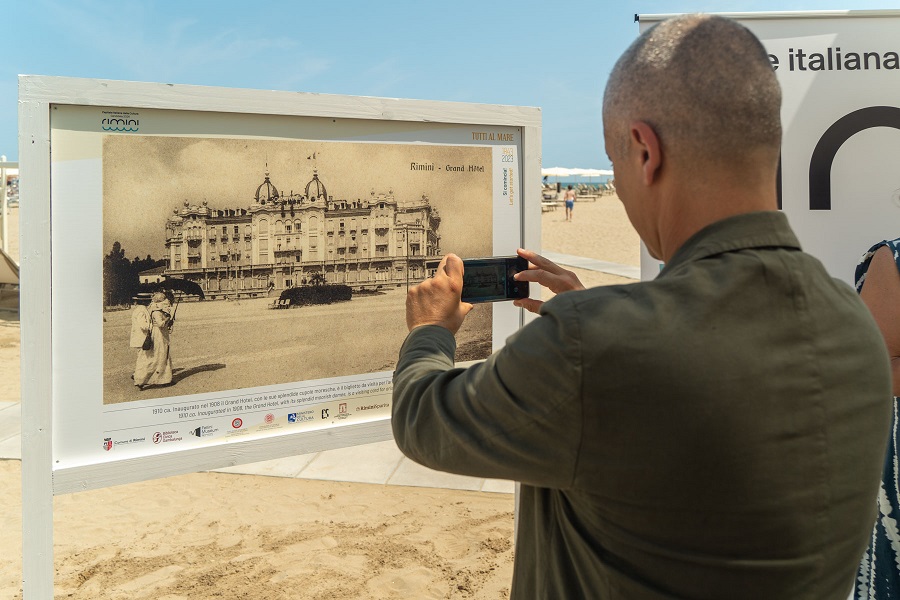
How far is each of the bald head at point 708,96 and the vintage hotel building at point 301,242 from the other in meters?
1.32

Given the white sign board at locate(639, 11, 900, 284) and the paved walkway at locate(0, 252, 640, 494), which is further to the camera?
the paved walkway at locate(0, 252, 640, 494)

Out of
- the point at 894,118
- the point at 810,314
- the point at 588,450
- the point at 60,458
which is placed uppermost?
the point at 894,118

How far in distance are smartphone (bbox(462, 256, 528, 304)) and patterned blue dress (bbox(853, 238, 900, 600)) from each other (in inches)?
43.2

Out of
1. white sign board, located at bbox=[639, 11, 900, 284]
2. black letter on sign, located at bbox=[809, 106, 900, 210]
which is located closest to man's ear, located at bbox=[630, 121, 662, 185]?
white sign board, located at bbox=[639, 11, 900, 284]

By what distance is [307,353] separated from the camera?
7.73 ft

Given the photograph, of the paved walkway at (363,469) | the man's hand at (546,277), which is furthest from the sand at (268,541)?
the man's hand at (546,277)

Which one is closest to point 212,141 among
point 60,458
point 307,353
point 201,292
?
point 201,292

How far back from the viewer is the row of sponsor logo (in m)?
2.11

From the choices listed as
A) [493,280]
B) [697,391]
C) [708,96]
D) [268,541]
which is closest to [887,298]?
[493,280]

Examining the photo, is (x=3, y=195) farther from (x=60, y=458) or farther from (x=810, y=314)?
(x=810, y=314)

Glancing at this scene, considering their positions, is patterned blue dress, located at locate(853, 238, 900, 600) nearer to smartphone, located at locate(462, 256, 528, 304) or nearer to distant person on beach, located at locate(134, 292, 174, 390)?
smartphone, located at locate(462, 256, 528, 304)

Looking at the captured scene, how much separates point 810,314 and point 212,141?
1.75 meters

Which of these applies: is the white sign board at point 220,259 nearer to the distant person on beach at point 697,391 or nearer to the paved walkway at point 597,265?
the distant person on beach at point 697,391

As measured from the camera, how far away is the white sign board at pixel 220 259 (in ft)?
6.46
